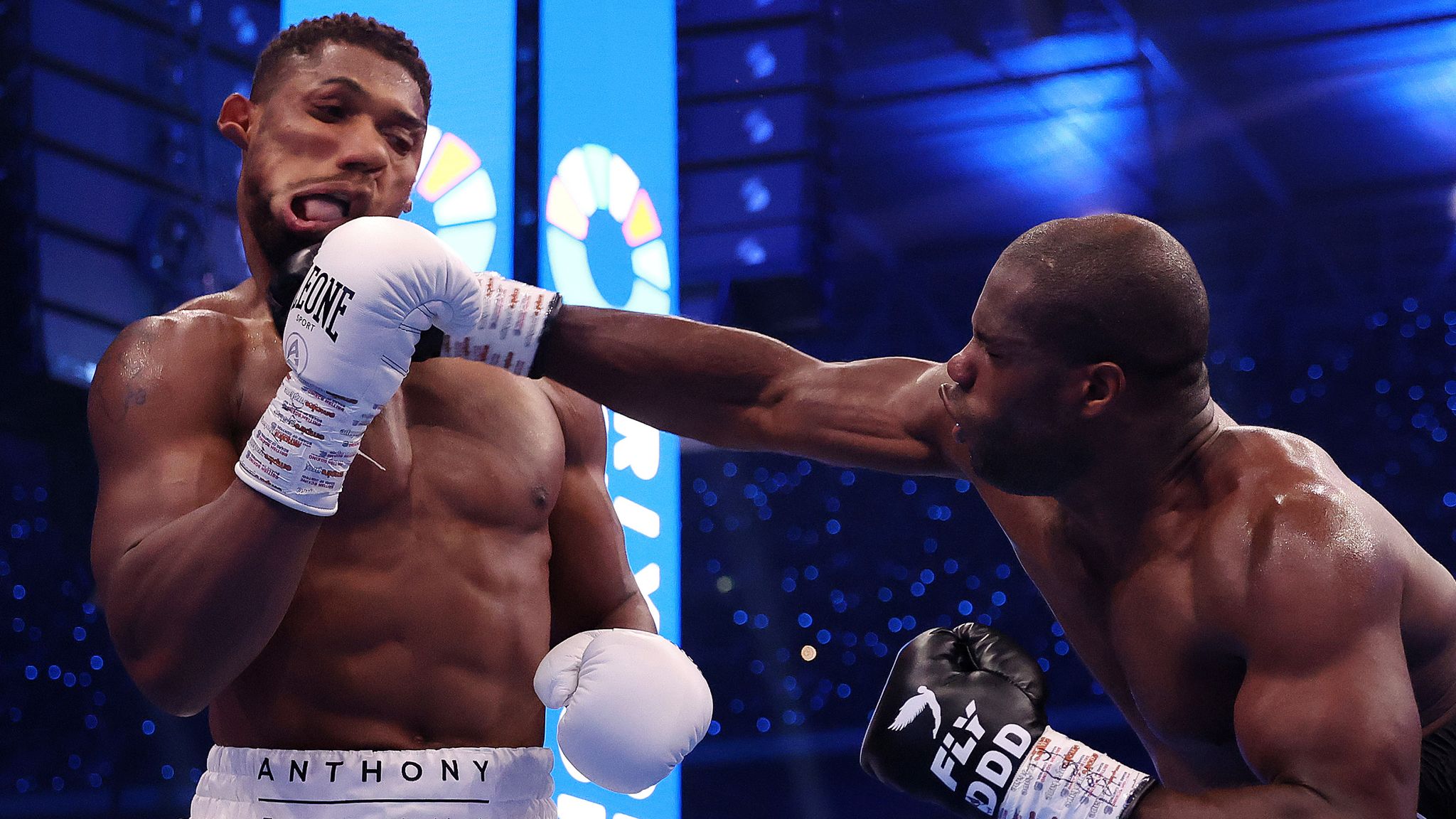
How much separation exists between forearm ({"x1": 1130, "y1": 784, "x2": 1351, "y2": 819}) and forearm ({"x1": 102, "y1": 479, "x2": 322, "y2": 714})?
101cm

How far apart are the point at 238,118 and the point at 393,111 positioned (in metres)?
0.25

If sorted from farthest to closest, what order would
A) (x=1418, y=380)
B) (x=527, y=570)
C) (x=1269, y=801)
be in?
(x=1418, y=380) → (x=527, y=570) → (x=1269, y=801)

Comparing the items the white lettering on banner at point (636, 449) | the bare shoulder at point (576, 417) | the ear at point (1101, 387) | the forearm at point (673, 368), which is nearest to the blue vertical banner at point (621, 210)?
the white lettering on banner at point (636, 449)

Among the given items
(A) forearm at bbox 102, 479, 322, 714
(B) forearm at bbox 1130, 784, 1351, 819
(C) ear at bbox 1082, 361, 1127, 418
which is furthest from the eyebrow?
(B) forearm at bbox 1130, 784, 1351, 819

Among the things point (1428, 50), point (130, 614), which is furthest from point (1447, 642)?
point (1428, 50)

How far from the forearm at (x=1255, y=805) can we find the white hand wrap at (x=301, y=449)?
0.99 meters

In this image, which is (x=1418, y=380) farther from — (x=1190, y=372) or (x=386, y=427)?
(x=386, y=427)

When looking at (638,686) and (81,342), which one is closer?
(638,686)

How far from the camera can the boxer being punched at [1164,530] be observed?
137 cm

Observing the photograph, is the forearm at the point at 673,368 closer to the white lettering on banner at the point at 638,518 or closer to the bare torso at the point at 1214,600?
the bare torso at the point at 1214,600

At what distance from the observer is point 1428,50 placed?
20.6ft

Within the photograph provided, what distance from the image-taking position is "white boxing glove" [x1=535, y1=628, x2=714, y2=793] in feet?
5.16

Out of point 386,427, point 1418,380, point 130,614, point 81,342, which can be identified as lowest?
point 1418,380

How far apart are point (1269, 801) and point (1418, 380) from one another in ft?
22.1
